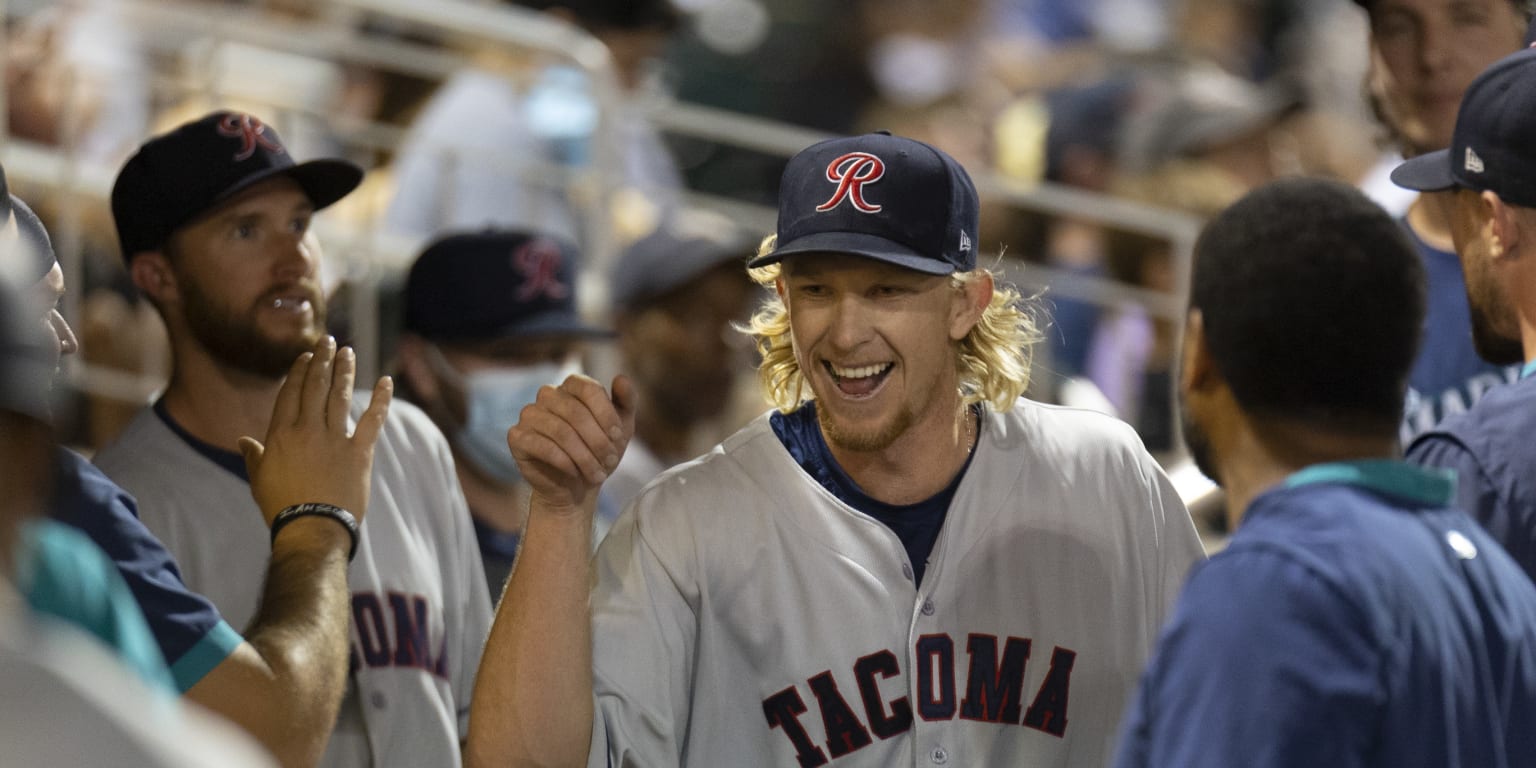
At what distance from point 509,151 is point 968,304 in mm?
3224

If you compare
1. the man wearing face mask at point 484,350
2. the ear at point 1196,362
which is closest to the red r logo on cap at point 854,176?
the ear at point 1196,362

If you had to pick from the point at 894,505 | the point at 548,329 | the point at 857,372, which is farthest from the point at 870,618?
the point at 548,329

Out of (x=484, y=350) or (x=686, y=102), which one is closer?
(x=484, y=350)

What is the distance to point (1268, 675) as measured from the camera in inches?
84.7

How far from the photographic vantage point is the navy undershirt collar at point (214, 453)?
12.4ft

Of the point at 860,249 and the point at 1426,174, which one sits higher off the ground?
the point at 1426,174

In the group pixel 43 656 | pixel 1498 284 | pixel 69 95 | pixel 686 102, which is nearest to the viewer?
pixel 43 656

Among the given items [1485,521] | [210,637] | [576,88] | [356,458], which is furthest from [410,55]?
[1485,521]

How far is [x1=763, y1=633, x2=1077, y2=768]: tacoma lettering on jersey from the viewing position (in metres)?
3.12

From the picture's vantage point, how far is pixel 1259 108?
7.82 metres

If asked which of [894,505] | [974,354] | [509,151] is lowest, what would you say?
[509,151]

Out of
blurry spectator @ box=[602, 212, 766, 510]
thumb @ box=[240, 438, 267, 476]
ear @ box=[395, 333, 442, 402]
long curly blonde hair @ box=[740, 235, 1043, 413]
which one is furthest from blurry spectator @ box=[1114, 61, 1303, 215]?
thumb @ box=[240, 438, 267, 476]

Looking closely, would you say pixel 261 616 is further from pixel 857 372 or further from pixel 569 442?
pixel 857 372

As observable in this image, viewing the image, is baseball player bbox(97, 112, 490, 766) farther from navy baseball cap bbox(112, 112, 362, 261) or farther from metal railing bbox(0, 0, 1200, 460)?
metal railing bbox(0, 0, 1200, 460)
